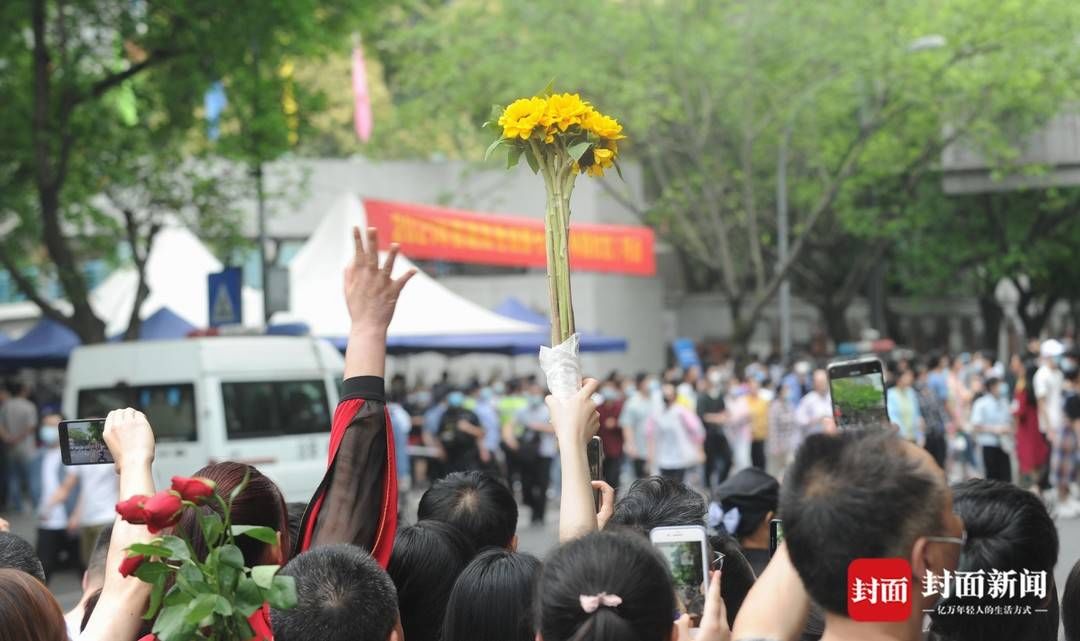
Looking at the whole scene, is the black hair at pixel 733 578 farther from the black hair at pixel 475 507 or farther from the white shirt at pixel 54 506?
the white shirt at pixel 54 506

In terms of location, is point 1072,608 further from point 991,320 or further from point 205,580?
point 991,320

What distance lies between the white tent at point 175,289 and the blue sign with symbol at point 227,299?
22.9ft

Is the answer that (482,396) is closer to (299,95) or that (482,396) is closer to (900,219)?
(299,95)

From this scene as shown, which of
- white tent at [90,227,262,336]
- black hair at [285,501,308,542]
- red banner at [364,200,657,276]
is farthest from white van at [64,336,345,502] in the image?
black hair at [285,501,308,542]

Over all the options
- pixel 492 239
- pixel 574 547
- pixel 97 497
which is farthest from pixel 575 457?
pixel 492 239

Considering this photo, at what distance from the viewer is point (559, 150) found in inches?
150

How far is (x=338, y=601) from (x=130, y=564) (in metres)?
0.68

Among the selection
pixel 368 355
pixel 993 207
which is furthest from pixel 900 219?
pixel 368 355

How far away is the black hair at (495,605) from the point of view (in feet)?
12.0

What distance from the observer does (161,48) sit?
17.3 metres

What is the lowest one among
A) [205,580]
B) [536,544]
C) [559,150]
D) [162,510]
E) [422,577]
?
[536,544]

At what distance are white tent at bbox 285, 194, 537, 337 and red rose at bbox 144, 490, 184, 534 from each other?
55.1 feet

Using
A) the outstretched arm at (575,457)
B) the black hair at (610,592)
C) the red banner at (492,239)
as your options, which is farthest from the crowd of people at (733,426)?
the black hair at (610,592)

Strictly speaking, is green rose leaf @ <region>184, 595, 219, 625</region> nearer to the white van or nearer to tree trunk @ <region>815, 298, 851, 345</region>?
the white van
